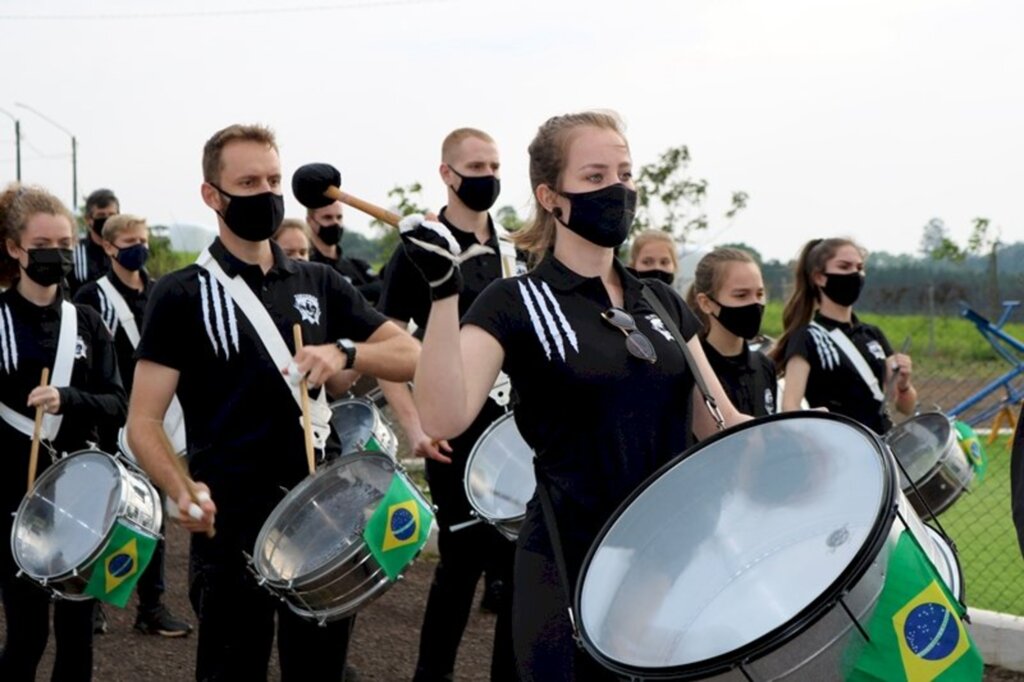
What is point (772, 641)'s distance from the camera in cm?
234

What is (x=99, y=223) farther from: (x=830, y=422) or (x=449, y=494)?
(x=830, y=422)

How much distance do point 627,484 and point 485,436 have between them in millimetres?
2118

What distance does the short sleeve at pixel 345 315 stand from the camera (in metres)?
4.39

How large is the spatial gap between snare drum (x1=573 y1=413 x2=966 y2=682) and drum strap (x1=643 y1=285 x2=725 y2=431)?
314mm

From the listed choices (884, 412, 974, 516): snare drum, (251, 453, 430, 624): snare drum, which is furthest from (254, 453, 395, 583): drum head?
(884, 412, 974, 516): snare drum

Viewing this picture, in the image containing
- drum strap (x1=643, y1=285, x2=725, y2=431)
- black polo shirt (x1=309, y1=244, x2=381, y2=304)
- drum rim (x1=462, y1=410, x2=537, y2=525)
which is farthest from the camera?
black polo shirt (x1=309, y1=244, x2=381, y2=304)

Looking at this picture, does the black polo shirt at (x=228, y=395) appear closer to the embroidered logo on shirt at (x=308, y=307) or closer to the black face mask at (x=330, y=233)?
the embroidered logo on shirt at (x=308, y=307)

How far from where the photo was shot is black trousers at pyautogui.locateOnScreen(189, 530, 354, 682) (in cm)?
404

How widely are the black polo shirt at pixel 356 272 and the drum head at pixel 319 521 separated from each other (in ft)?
14.7

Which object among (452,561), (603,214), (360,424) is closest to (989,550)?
(360,424)

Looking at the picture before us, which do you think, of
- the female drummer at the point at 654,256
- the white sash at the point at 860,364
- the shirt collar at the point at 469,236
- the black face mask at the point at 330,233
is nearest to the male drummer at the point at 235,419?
the shirt collar at the point at 469,236

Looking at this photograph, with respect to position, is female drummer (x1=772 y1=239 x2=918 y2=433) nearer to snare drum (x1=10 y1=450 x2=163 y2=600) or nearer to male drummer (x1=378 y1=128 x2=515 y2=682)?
male drummer (x1=378 y1=128 x2=515 y2=682)

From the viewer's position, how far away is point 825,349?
6.39 m

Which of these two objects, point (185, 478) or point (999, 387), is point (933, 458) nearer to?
point (185, 478)
